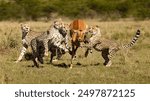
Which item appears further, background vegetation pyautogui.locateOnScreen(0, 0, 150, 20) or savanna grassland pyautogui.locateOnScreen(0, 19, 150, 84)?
background vegetation pyautogui.locateOnScreen(0, 0, 150, 20)

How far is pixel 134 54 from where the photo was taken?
51.8ft

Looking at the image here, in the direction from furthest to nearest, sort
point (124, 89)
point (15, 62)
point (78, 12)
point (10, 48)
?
point (78, 12)
point (10, 48)
point (15, 62)
point (124, 89)

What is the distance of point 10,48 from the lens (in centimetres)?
1669

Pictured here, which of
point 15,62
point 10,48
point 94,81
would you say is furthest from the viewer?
point 10,48

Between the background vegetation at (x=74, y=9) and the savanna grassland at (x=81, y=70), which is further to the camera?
the background vegetation at (x=74, y=9)

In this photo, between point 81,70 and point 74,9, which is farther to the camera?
point 74,9

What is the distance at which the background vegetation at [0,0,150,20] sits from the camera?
121 ft

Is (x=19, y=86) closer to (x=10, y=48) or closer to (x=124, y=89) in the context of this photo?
(x=124, y=89)

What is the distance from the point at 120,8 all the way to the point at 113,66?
25446 mm

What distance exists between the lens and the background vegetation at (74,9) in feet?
121

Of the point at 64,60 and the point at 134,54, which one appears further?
the point at 134,54

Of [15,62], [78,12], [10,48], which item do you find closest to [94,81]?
[15,62]

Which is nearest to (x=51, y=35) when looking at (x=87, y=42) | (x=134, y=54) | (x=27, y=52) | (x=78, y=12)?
(x=87, y=42)

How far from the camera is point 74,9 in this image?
38.5m
